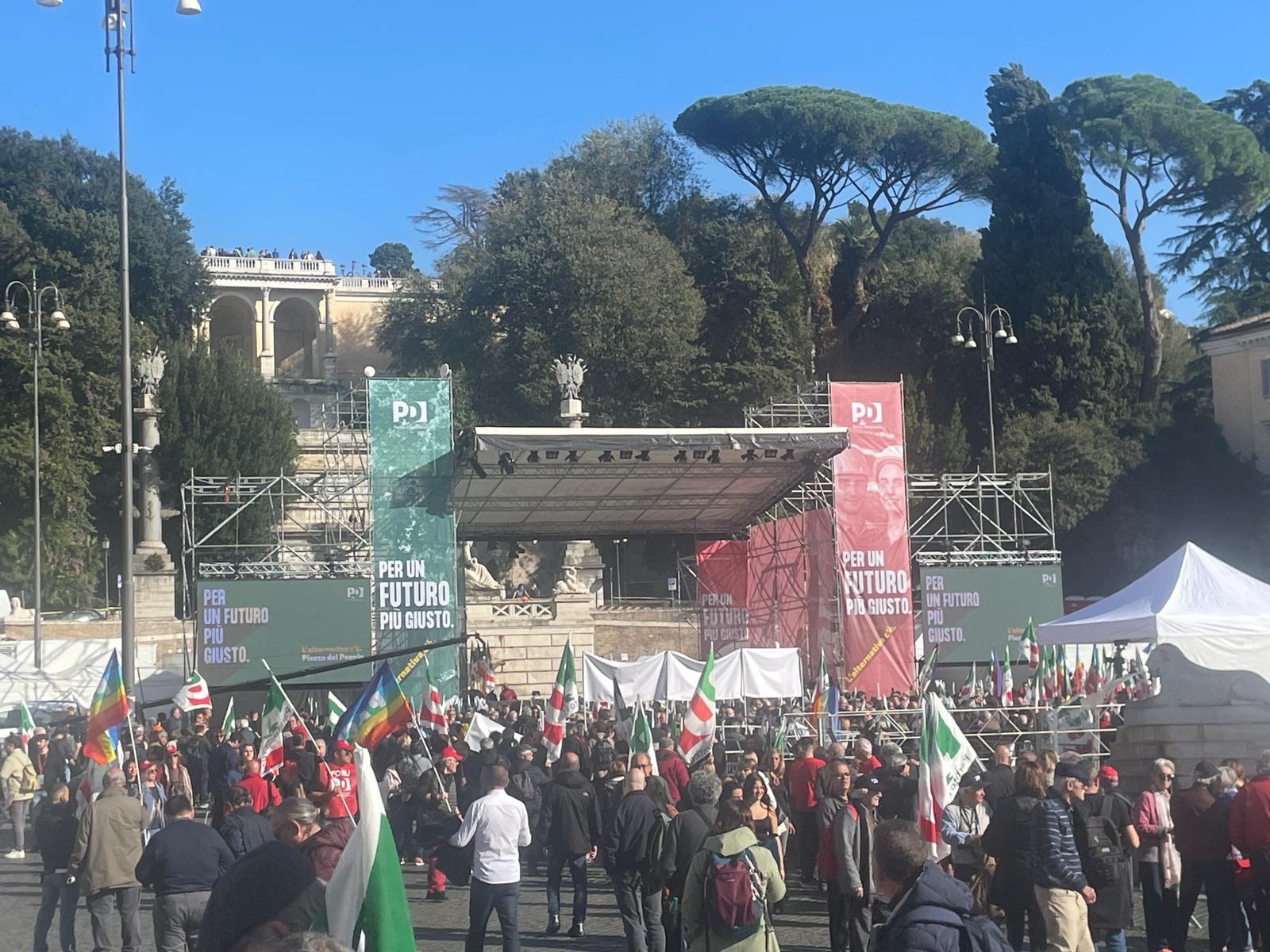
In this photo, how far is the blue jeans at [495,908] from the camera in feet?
28.6

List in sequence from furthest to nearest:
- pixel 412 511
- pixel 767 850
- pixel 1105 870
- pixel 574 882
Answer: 1. pixel 412 511
2. pixel 574 882
3. pixel 1105 870
4. pixel 767 850

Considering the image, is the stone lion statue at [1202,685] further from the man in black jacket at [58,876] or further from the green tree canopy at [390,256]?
the green tree canopy at [390,256]

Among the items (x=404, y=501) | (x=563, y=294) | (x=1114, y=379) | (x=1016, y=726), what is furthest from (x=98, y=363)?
(x=1016, y=726)

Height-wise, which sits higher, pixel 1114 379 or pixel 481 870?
pixel 1114 379

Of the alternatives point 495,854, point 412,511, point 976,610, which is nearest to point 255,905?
point 495,854

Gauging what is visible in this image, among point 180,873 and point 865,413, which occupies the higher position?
point 865,413

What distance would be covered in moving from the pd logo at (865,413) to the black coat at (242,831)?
2136cm

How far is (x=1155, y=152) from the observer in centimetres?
4772

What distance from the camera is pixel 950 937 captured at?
171 inches

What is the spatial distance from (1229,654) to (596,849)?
19.6 feet

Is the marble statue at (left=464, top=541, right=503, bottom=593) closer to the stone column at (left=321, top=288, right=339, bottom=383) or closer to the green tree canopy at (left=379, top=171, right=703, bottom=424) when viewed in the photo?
the green tree canopy at (left=379, top=171, right=703, bottom=424)

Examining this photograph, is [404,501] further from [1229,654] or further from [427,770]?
[1229,654]

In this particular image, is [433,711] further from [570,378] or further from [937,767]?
[570,378]

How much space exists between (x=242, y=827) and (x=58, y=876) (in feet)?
6.94
